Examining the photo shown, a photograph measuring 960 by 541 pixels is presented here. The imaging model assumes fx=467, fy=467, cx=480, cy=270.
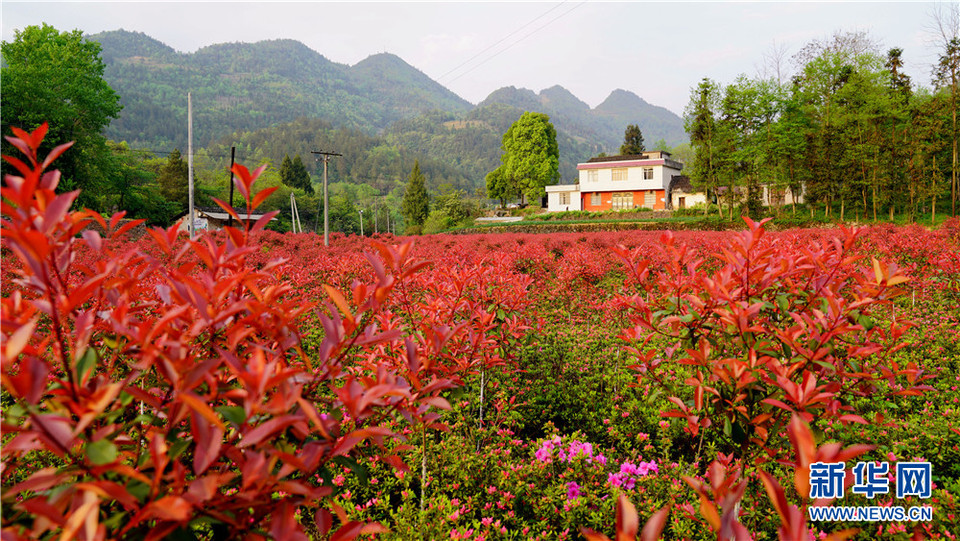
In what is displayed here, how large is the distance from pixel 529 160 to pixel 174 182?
34787 mm

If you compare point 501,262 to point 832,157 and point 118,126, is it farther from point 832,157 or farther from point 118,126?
point 118,126

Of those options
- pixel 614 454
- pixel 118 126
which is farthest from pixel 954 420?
pixel 118 126

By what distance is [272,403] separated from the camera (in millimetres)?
896

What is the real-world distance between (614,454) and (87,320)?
2.72m

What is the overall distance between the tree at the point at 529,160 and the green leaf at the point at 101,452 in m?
49.0

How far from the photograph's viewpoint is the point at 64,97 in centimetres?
2467

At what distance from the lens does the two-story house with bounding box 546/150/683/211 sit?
41469 mm

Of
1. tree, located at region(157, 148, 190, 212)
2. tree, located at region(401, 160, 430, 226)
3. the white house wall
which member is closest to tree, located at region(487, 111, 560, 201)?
the white house wall

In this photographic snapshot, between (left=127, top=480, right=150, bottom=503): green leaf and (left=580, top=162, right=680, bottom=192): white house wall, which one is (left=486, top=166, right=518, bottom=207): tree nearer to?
(left=580, top=162, right=680, bottom=192): white house wall

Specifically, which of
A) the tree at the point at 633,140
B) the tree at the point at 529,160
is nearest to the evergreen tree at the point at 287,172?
the tree at the point at 529,160

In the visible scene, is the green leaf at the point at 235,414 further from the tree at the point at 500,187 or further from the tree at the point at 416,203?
the tree at the point at 416,203

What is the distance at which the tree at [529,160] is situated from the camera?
49.3m

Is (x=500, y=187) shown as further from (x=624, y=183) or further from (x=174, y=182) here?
(x=174, y=182)

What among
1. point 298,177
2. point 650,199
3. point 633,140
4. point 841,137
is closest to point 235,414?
point 841,137
